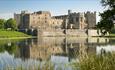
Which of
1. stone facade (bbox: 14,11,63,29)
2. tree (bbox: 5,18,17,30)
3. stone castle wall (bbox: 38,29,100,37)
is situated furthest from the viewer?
stone facade (bbox: 14,11,63,29)

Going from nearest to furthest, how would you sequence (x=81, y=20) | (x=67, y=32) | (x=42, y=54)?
(x=42, y=54) → (x=67, y=32) → (x=81, y=20)

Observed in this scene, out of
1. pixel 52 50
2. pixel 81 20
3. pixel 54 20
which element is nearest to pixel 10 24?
pixel 54 20

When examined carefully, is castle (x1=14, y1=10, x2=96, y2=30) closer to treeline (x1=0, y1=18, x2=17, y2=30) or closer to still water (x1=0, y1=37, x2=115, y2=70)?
treeline (x1=0, y1=18, x2=17, y2=30)

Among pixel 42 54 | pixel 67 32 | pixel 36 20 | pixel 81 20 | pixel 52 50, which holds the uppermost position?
pixel 36 20

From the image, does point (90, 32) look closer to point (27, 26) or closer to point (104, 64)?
point (27, 26)

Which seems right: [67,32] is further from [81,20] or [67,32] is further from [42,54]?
[42,54]

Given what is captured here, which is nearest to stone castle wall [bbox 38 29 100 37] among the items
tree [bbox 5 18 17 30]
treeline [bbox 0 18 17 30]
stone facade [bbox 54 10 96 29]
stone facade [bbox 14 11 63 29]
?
stone facade [bbox 14 11 63 29]

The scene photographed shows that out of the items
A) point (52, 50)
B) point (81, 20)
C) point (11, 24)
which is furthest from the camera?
point (81, 20)

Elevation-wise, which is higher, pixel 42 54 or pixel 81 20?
pixel 81 20

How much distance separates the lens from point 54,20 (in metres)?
127

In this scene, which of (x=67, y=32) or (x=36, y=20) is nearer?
(x=67, y=32)

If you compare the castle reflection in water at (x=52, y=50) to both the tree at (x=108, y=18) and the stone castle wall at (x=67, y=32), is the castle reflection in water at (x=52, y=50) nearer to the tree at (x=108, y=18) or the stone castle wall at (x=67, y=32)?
the tree at (x=108, y=18)

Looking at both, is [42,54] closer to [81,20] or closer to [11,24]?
[11,24]

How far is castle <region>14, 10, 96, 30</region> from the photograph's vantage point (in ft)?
390
